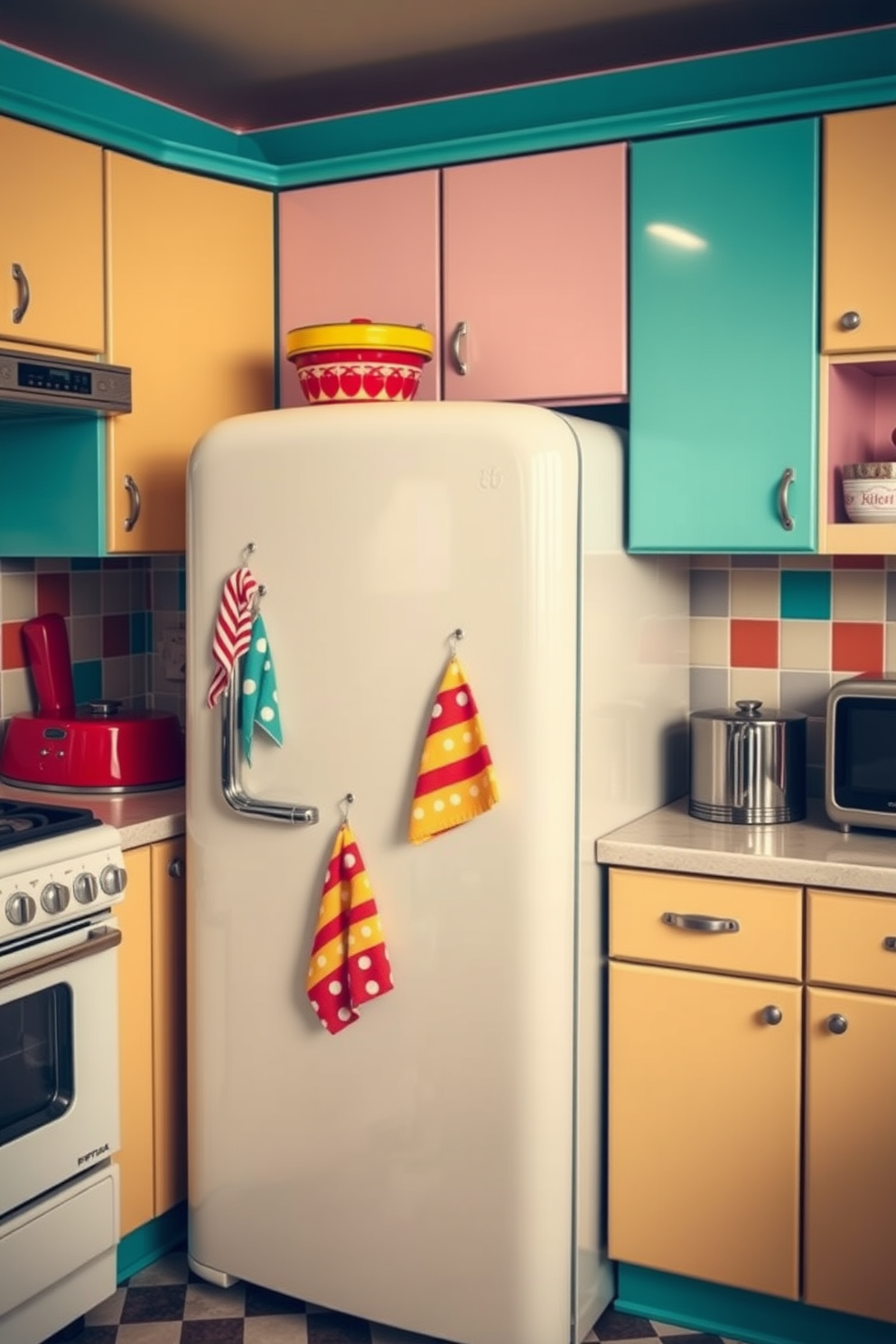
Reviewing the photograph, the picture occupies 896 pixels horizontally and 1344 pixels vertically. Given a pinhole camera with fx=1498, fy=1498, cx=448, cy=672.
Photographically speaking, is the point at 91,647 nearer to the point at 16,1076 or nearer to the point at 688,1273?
the point at 16,1076

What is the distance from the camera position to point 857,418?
8.85 ft

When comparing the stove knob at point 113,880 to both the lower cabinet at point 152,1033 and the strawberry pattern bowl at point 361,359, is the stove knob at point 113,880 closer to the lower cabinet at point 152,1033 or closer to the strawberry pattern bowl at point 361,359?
the lower cabinet at point 152,1033

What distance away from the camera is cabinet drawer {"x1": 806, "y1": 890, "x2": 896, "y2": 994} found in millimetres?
2334

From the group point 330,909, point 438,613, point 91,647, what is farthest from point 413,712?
point 91,647

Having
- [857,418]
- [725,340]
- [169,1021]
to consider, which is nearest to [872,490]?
[857,418]

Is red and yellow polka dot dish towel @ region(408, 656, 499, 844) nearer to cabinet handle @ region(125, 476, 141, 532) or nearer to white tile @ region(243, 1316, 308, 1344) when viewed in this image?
cabinet handle @ region(125, 476, 141, 532)

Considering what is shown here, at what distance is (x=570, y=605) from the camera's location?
2.34 meters

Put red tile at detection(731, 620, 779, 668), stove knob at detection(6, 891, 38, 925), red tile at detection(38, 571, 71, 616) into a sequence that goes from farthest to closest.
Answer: red tile at detection(38, 571, 71, 616)
red tile at detection(731, 620, 779, 668)
stove knob at detection(6, 891, 38, 925)

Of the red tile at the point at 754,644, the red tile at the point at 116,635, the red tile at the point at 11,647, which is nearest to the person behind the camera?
the red tile at the point at 754,644

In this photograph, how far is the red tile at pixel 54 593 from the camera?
3.15 metres

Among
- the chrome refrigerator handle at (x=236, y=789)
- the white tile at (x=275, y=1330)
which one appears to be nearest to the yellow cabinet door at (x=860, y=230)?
the chrome refrigerator handle at (x=236, y=789)

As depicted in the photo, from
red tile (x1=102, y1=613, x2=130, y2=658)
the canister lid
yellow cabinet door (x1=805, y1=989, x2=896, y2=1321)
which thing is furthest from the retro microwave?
red tile (x1=102, y1=613, x2=130, y2=658)

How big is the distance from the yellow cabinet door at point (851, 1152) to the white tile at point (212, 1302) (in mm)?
997

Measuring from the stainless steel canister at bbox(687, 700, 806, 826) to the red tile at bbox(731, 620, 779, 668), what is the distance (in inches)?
10.6
